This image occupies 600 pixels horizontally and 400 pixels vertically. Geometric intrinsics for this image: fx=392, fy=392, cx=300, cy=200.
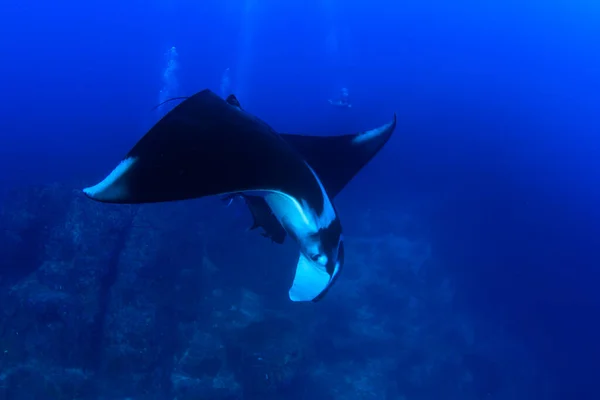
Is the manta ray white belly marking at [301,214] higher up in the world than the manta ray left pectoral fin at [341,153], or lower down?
higher up

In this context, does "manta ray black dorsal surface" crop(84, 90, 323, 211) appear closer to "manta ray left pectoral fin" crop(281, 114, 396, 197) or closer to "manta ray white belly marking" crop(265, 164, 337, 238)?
"manta ray white belly marking" crop(265, 164, 337, 238)

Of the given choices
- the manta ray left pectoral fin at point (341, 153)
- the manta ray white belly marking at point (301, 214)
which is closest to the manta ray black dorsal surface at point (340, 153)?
the manta ray left pectoral fin at point (341, 153)

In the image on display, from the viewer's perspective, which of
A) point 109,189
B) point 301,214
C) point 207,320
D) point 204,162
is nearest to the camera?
point 109,189

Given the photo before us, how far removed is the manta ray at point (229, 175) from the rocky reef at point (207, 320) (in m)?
10.3

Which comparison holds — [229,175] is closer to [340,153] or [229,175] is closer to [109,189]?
[109,189]

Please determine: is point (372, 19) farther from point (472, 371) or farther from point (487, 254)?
point (472, 371)

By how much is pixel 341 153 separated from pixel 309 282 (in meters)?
1.72

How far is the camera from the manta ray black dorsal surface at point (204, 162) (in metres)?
1.46

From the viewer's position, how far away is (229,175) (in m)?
1.71

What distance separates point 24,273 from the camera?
1367 centimetres

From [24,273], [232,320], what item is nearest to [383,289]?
[232,320]

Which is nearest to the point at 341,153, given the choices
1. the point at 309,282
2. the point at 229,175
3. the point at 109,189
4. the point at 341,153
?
the point at 341,153

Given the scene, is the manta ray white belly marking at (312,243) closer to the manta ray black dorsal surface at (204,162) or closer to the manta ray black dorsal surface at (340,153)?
the manta ray black dorsal surface at (204,162)

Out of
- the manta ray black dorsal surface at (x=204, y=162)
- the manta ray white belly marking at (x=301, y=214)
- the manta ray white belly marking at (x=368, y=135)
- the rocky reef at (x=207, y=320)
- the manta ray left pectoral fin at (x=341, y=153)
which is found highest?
the manta ray black dorsal surface at (x=204, y=162)
